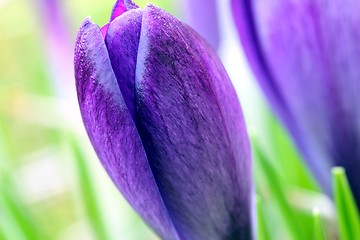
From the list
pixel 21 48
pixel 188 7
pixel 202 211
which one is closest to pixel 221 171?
pixel 202 211

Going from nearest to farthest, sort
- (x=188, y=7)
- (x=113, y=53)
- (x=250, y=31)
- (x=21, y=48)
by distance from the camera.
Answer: (x=113, y=53), (x=250, y=31), (x=188, y=7), (x=21, y=48)

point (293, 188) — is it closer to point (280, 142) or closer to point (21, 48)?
point (280, 142)

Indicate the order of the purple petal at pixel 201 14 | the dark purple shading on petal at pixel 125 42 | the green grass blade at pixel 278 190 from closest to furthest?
the dark purple shading on petal at pixel 125 42 < the green grass blade at pixel 278 190 < the purple petal at pixel 201 14

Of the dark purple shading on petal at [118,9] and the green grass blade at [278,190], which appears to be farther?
the green grass blade at [278,190]

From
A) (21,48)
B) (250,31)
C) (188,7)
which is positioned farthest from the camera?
Answer: (21,48)

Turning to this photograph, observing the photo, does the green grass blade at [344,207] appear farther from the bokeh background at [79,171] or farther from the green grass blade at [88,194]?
the green grass blade at [88,194]

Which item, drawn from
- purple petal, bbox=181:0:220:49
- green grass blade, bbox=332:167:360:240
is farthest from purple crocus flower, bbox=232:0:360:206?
purple petal, bbox=181:0:220:49

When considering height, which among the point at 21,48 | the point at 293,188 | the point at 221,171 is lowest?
the point at 293,188

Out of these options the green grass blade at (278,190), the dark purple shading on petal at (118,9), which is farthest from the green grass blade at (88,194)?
the dark purple shading on petal at (118,9)
